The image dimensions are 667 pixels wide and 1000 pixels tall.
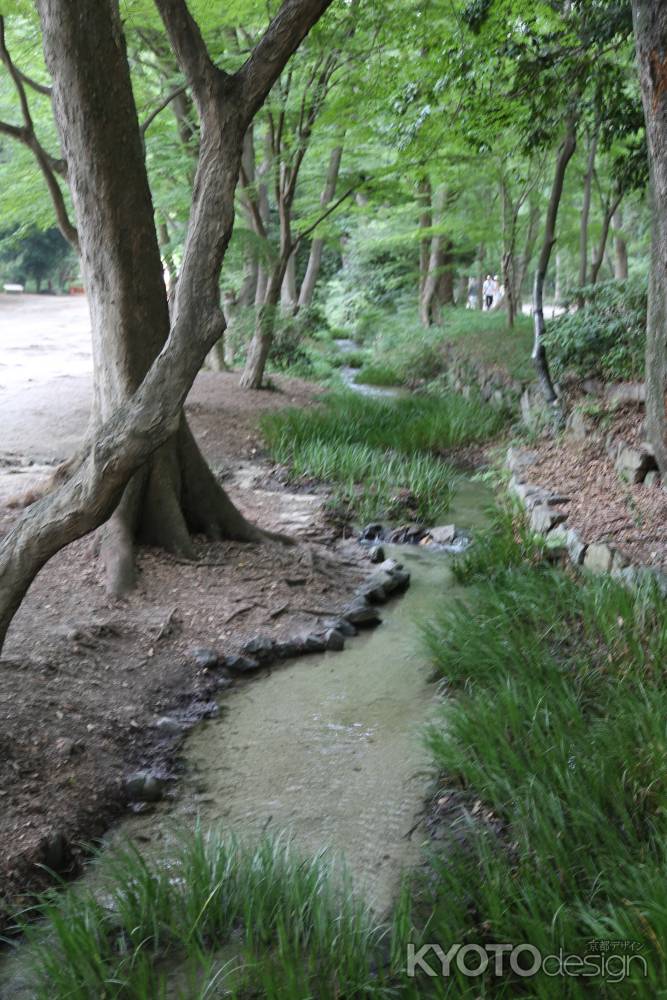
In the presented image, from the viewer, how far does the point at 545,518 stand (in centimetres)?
743

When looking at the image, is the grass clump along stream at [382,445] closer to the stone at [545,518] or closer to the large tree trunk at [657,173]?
the stone at [545,518]

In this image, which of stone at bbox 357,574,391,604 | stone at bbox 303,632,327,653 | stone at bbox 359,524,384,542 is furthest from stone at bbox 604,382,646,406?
stone at bbox 303,632,327,653

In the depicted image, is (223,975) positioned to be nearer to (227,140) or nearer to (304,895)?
(304,895)

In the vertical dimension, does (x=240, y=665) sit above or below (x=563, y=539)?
below

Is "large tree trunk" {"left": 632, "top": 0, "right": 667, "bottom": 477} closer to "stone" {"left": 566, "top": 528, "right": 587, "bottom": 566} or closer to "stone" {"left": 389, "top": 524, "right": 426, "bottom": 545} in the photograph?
"stone" {"left": 566, "top": 528, "right": 587, "bottom": 566}

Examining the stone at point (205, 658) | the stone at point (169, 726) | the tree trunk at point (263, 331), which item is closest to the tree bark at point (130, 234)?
the stone at point (169, 726)

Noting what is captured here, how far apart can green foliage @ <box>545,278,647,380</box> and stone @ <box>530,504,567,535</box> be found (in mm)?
3095

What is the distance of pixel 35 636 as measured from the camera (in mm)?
5445

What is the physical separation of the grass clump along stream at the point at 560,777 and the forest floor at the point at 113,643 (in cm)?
152

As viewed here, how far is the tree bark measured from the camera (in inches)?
166

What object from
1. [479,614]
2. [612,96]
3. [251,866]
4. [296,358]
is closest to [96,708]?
[251,866]

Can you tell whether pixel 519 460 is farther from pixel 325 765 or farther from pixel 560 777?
pixel 560 777

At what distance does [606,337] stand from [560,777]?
25.9 feet

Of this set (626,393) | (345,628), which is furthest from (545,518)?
(626,393)
